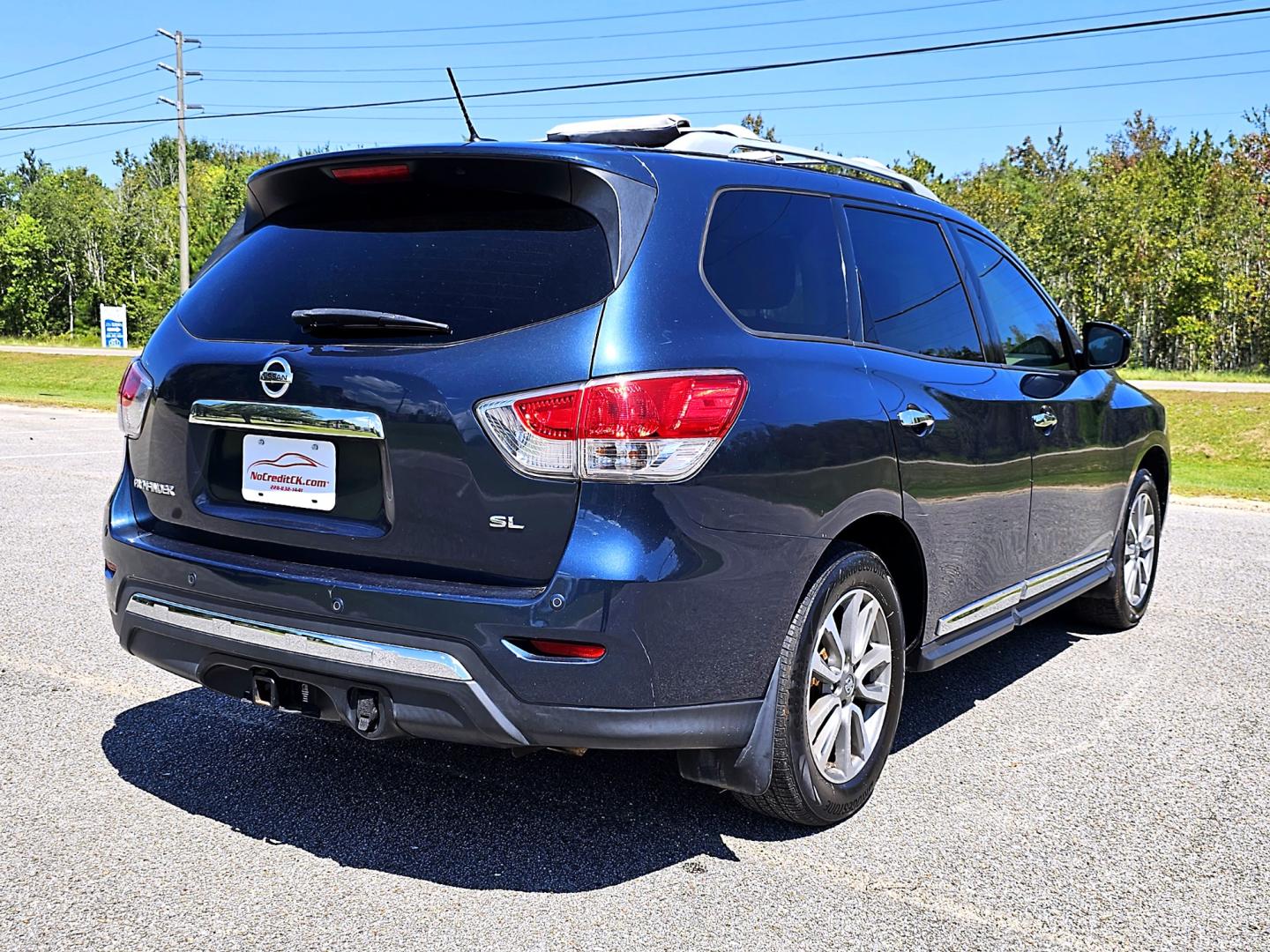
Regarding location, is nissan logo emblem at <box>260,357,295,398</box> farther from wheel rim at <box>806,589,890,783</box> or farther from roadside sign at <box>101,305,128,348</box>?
roadside sign at <box>101,305,128,348</box>

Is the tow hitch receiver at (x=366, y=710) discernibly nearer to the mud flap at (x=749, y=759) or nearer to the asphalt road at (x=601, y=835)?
the asphalt road at (x=601, y=835)

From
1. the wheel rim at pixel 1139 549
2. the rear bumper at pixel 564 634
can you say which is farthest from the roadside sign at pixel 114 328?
the rear bumper at pixel 564 634

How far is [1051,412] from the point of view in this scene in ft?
16.2

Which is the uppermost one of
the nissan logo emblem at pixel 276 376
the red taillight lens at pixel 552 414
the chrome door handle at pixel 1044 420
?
the nissan logo emblem at pixel 276 376

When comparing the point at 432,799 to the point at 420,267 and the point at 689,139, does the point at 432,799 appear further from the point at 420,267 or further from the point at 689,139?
the point at 689,139

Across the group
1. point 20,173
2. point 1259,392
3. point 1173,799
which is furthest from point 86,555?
point 20,173

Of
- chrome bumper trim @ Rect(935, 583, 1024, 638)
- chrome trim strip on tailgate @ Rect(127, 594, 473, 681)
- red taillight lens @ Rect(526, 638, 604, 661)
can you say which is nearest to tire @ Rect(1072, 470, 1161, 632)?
chrome bumper trim @ Rect(935, 583, 1024, 638)

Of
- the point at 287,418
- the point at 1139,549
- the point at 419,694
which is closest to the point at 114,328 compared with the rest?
the point at 1139,549

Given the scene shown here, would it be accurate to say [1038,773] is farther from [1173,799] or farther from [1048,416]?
[1048,416]

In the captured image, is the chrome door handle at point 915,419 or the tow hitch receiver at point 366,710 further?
the chrome door handle at point 915,419

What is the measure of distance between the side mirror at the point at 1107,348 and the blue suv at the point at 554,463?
1712 millimetres

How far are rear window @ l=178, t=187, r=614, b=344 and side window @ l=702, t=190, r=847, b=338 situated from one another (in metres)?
0.42

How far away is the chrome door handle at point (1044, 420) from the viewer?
476cm

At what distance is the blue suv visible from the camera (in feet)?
9.63
